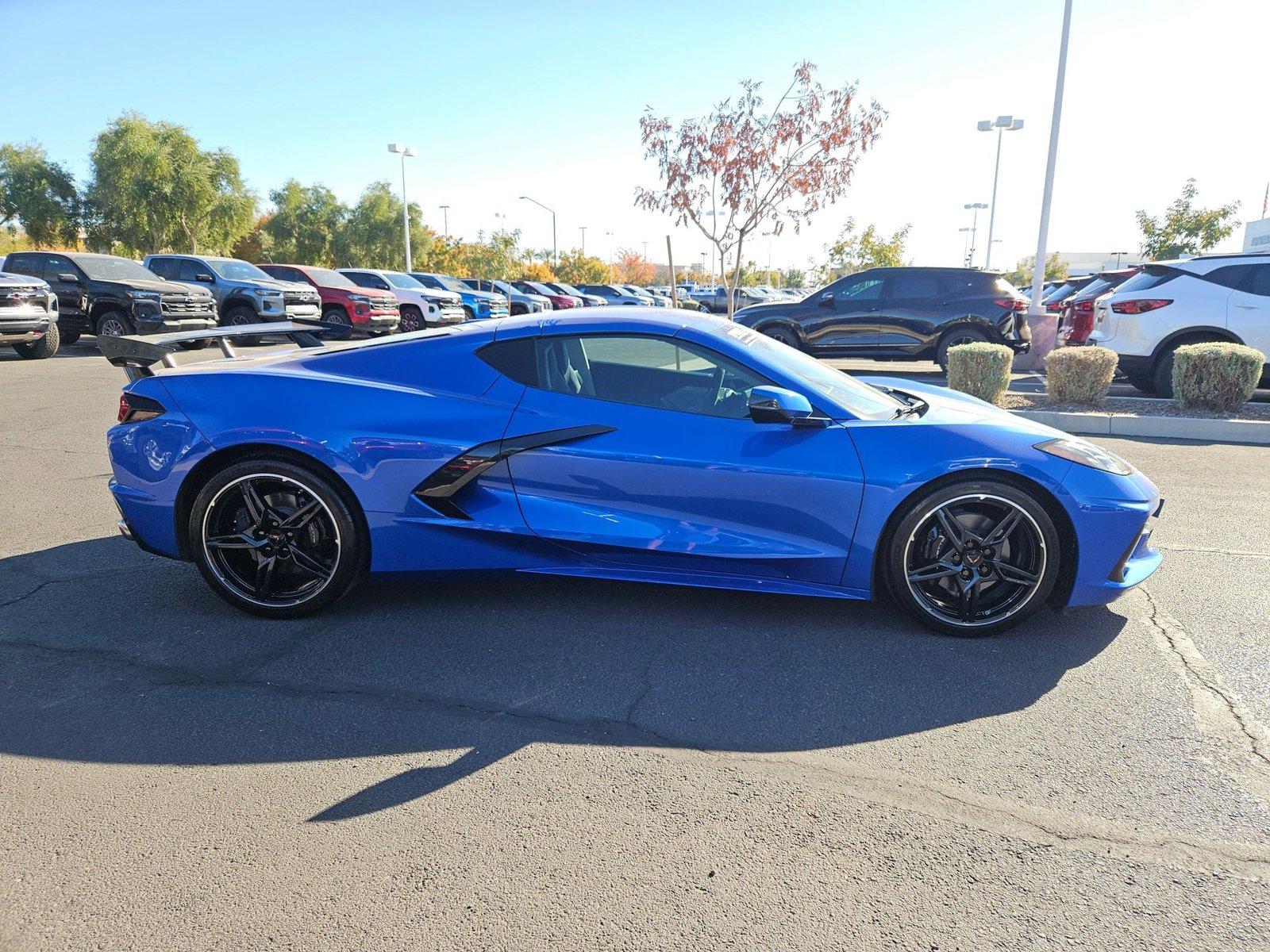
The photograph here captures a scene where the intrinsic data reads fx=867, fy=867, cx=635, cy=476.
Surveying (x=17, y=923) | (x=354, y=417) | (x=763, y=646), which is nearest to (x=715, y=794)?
(x=763, y=646)

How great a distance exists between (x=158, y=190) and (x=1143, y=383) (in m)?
44.7

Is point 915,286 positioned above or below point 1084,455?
above

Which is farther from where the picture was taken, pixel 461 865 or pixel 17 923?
pixel 461 865

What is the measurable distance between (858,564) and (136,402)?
3.24 meters

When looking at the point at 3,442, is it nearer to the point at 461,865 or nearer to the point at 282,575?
the point at 282,575

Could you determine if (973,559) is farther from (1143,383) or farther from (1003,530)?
(1143,383)

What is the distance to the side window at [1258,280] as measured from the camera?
10359mm

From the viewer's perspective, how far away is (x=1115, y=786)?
8.64 feet

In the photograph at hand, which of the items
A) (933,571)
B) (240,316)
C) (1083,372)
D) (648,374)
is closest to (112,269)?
(240,316)

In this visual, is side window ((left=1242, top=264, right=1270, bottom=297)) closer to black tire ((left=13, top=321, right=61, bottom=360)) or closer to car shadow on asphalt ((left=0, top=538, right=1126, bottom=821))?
car shadow on asphalt ((left=0, top=538, right=1126, bottom=821))

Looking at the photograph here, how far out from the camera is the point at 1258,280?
10.4 meters

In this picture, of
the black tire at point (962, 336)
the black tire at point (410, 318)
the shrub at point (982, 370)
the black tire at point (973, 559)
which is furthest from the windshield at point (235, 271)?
the black tire at point (973, 559)

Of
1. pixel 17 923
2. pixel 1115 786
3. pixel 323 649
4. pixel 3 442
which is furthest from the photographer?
pixel 3 442

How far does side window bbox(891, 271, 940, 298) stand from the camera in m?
13.7
